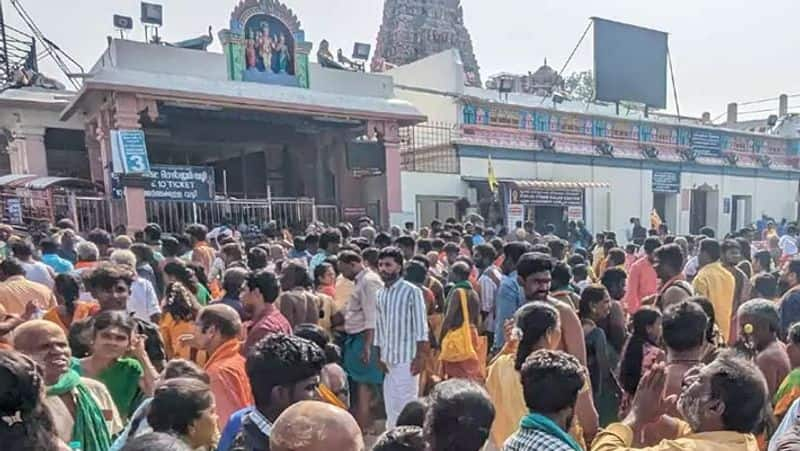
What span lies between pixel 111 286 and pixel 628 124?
18.8 metres

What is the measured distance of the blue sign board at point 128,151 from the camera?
9.98m

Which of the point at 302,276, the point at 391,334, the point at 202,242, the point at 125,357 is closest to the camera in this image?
the point at 125,357

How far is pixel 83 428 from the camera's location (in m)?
2.14

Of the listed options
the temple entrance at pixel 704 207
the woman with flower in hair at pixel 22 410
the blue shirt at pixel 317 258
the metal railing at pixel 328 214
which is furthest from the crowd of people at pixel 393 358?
the temple entrance at pixel 704 207

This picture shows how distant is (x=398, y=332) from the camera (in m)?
4.21

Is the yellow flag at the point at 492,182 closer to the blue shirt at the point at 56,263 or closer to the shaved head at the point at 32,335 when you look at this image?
the blue shirt at the point at 56,263

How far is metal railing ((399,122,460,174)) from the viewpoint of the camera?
1520 centimetres

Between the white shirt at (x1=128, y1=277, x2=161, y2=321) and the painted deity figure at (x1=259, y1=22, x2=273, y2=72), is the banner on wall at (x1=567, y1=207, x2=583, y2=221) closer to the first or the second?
the painted deity figure at (x1=259, y1=22, x2=273, y2=72)

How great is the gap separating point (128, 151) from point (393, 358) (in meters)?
7.89

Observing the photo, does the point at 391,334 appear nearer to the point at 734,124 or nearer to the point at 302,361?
the point at 302,361

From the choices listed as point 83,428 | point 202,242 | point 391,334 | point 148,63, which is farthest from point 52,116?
point 83,428

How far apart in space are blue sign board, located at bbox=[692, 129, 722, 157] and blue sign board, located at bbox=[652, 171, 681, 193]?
5.55ft

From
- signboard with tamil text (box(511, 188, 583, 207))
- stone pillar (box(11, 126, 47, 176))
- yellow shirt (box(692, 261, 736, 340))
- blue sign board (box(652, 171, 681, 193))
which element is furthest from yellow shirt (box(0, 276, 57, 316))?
→ blue sign board (box(652, 171, 681, 193))

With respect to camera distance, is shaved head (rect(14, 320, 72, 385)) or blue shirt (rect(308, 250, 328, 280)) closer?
shaved head (rect(14, 320, 72, 385))
